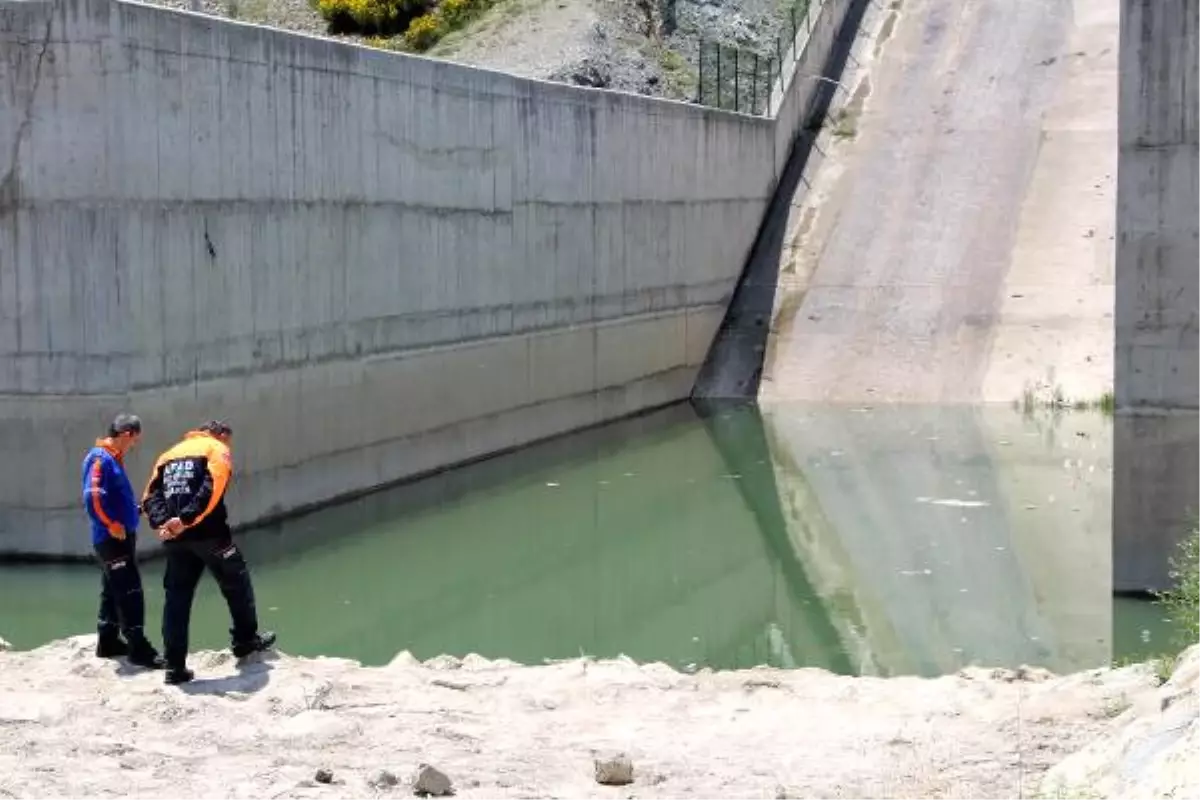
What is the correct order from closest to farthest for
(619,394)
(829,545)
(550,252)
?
(829,545) < (550,252) < (619,394)

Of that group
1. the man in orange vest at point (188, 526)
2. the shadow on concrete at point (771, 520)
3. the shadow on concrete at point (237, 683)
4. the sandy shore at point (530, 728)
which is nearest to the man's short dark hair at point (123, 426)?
the man in orange vest at point (188, 526)

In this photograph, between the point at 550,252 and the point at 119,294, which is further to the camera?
the point at 550,252

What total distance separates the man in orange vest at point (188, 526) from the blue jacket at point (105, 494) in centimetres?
31

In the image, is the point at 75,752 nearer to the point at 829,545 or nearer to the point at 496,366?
the point at 829,545

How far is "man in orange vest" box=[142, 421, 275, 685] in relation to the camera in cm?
941

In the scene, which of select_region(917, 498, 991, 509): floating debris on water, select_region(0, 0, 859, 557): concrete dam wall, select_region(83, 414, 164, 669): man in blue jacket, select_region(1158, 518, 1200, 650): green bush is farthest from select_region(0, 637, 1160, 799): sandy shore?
select_region(917, 498, 991, 509): floating debris on water

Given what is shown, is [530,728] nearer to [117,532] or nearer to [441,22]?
[117,532]

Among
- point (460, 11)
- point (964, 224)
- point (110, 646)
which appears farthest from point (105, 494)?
point (460, 11)

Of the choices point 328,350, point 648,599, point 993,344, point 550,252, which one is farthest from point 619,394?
point 648,599

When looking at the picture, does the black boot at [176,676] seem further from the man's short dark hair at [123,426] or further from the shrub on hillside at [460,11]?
the shrub on hillside at [460,11]

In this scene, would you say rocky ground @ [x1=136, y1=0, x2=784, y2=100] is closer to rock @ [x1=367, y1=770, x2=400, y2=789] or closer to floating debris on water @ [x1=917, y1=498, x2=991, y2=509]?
floating debris on water @ [x1=917, y1=498, x2=991, y2=509]

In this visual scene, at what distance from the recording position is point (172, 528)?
9.38 m

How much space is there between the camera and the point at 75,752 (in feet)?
27.2

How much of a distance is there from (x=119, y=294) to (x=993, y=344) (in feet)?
45.7
